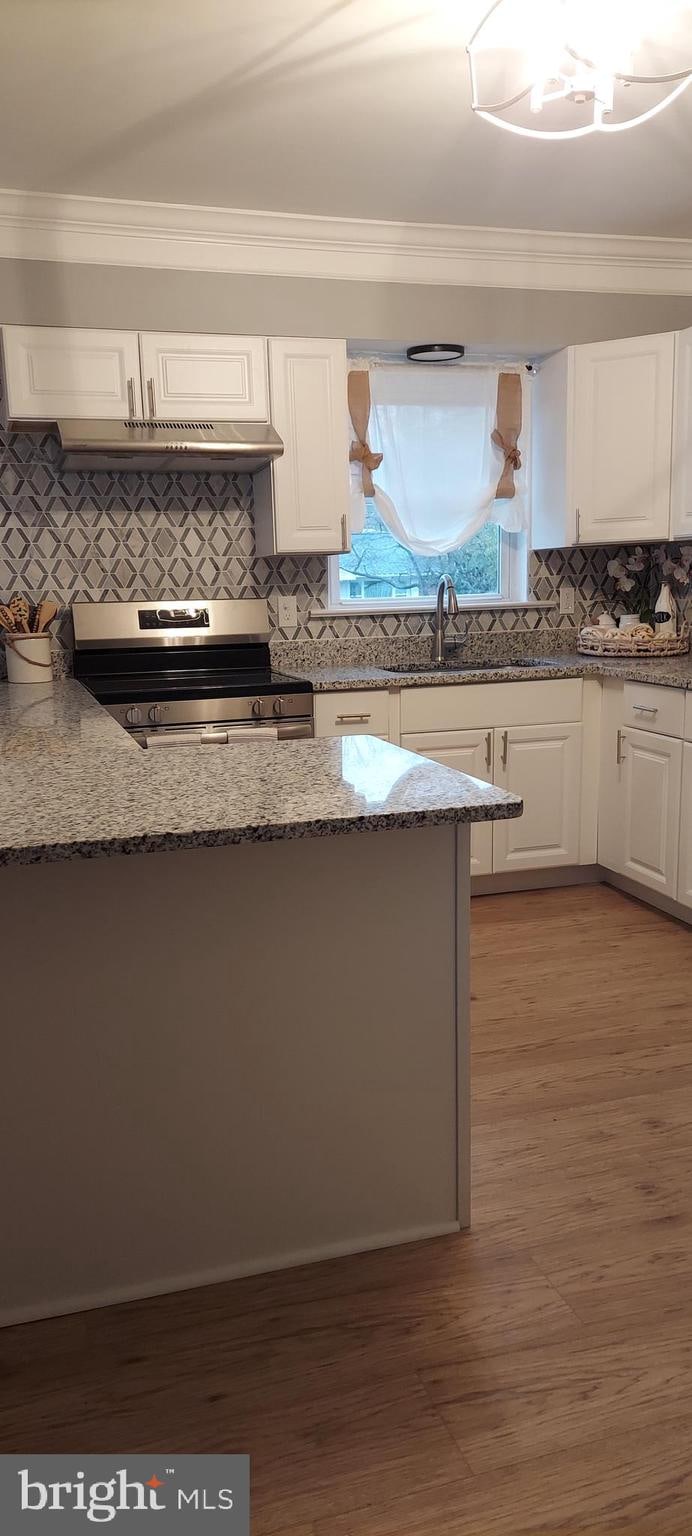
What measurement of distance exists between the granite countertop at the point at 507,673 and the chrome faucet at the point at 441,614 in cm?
9

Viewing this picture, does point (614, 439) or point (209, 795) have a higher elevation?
point (614, 439)

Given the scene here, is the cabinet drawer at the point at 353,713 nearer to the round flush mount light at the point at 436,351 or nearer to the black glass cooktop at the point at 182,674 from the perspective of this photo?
the black glass cooktop at the point at 182,674

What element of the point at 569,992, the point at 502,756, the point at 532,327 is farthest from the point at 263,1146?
the point at 532,327

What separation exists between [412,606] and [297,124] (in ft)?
6.04

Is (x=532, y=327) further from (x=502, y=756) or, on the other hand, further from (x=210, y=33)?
(x=210, y=33)

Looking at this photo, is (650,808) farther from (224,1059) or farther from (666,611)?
(224,1059)

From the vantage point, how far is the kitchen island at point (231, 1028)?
1.64 metres

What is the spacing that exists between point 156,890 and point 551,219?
3.27 meters

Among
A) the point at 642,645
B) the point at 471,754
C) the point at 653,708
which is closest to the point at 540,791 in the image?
the point at 471,754

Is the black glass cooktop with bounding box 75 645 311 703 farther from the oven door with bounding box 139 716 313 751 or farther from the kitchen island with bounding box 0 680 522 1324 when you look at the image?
the kitchen island with bounding box 0 680 522 1324

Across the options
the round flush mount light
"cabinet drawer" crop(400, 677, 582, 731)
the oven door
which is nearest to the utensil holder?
the oven door

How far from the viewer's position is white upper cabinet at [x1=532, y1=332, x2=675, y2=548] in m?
3.97

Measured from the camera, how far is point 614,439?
4031 mm

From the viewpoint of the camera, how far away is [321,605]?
4215 mm
